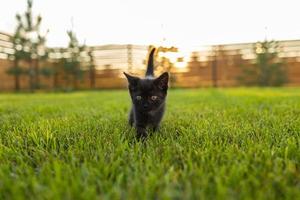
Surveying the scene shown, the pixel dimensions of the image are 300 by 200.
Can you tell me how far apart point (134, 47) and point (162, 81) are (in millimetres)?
11652

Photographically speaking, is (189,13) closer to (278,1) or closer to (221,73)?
(278,1)

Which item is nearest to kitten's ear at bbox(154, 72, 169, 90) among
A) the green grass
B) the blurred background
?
the green grass

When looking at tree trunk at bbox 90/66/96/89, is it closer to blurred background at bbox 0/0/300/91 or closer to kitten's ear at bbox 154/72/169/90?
blurred background at bbox 0/0/300/91

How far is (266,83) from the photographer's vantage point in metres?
12.0

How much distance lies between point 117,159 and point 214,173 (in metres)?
0.41

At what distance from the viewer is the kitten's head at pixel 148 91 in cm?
224

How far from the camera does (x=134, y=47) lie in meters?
13.7

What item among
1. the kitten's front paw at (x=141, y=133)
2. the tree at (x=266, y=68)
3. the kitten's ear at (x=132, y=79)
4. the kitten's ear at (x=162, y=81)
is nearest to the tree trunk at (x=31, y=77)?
the tree at (x=266, y=68)

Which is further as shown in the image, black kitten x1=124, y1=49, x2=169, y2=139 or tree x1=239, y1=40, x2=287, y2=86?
tree x1=239, y1=40, x2=287, y2=86

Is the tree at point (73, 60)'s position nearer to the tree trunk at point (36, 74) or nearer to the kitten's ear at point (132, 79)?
the tree trunk at point (36, 74)

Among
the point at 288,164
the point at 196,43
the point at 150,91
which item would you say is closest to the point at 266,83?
the point at 196,43

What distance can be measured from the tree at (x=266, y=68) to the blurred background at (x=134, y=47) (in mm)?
37

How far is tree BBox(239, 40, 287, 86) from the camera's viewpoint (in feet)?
38.3

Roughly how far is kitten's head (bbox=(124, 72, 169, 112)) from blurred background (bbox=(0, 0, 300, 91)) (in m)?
6.12
